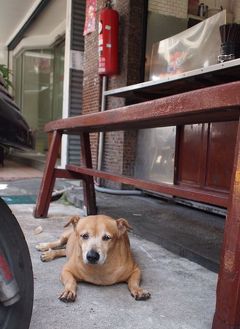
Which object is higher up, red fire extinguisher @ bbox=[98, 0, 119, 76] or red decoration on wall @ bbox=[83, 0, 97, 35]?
red decoration on wall @ bbox=[83, 0, 97, 35]

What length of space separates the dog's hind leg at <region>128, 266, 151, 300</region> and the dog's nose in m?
0.30

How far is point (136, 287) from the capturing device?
254 cm

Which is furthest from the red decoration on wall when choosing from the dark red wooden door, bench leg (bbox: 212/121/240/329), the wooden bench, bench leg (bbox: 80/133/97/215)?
bench leg (bbox: 212/121/240/329)

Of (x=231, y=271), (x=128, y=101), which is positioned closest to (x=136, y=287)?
(x=231, y=271)

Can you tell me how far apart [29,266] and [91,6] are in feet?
22.5

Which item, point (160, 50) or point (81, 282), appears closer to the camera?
point (81, 282)

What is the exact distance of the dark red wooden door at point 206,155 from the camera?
15.6 feet

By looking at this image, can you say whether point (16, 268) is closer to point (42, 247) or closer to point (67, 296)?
point (67, 296)

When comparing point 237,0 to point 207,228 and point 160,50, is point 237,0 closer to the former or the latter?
point 160,50

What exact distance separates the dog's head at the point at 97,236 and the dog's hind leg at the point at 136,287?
0.79 feet

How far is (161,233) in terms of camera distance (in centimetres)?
380

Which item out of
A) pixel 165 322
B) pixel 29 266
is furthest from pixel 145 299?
pixel 29 266

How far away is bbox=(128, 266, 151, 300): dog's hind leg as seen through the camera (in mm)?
2463

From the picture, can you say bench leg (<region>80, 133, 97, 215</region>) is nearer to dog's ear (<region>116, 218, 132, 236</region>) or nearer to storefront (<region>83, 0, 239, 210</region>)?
storefront (<region>83, 0, 239, 210</region>)
